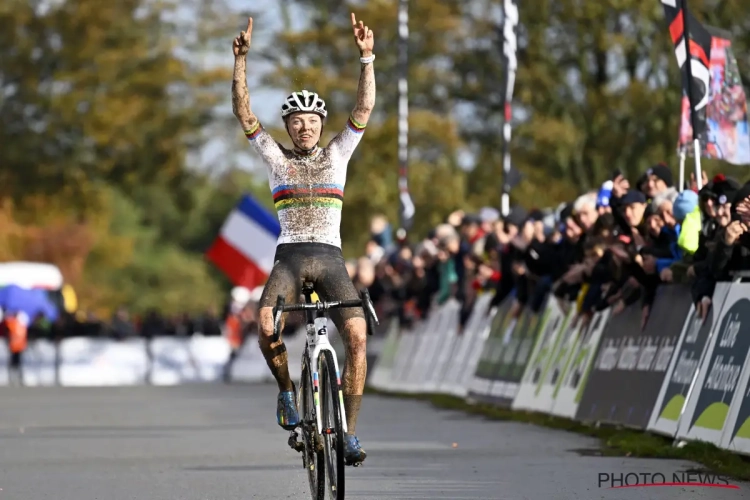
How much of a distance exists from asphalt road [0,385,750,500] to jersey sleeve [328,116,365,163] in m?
1.99

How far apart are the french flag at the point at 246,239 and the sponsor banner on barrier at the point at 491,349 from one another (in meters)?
23.8

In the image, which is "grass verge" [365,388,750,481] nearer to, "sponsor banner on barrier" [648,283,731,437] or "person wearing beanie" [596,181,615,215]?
"sponsor banner on barrier" [648,283,731,437]

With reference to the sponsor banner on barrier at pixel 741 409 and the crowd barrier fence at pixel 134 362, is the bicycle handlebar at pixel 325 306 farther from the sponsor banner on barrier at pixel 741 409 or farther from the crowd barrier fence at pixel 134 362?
the crowd barrier fence at pixel 134 362

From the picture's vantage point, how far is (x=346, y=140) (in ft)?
36.5

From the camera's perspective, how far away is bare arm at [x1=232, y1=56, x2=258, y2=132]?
11.2m

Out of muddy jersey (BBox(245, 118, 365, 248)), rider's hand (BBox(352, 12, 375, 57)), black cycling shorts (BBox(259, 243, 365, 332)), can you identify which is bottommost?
black cycling shorts (BBox(259, 243, 365, 332))

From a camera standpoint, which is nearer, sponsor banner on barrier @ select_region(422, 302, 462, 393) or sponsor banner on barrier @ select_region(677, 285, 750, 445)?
sponsor banner on barrier @ select_region(677, 285, 750, 445)

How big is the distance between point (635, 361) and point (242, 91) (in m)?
5.81

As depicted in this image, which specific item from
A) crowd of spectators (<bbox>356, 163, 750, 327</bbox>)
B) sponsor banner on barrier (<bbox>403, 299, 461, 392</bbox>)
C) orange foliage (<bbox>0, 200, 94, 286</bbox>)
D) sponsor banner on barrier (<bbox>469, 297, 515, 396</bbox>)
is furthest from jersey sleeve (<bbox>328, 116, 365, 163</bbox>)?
orange foliage (<bbox>0, 200, 94, 286</bbox>)

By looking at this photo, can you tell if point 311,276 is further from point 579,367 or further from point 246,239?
point 246,239

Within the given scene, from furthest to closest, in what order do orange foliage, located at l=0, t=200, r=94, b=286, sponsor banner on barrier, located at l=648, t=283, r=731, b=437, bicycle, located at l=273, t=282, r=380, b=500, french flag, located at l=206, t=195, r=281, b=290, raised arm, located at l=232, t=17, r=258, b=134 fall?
orange foliage, located at l=0, t=200, r=94, b=286, french flag, located at l=206, t=195, r=281, b=290, sponsor banner on barrier, located at l=648, t=283, r=731, b=437, raised arm, located at l=232, t=17, r=258, b=134, bicycle, located at l=273, t=282, r=380, b=500

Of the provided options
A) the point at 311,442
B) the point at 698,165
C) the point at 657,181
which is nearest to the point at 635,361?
the point at 657,181

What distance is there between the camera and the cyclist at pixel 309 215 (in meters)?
10.9

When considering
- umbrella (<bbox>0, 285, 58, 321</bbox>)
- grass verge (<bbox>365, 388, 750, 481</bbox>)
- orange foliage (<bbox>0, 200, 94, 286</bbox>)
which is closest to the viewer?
grass verge (<bbox>365, 388, 750, 481</bbox>)
